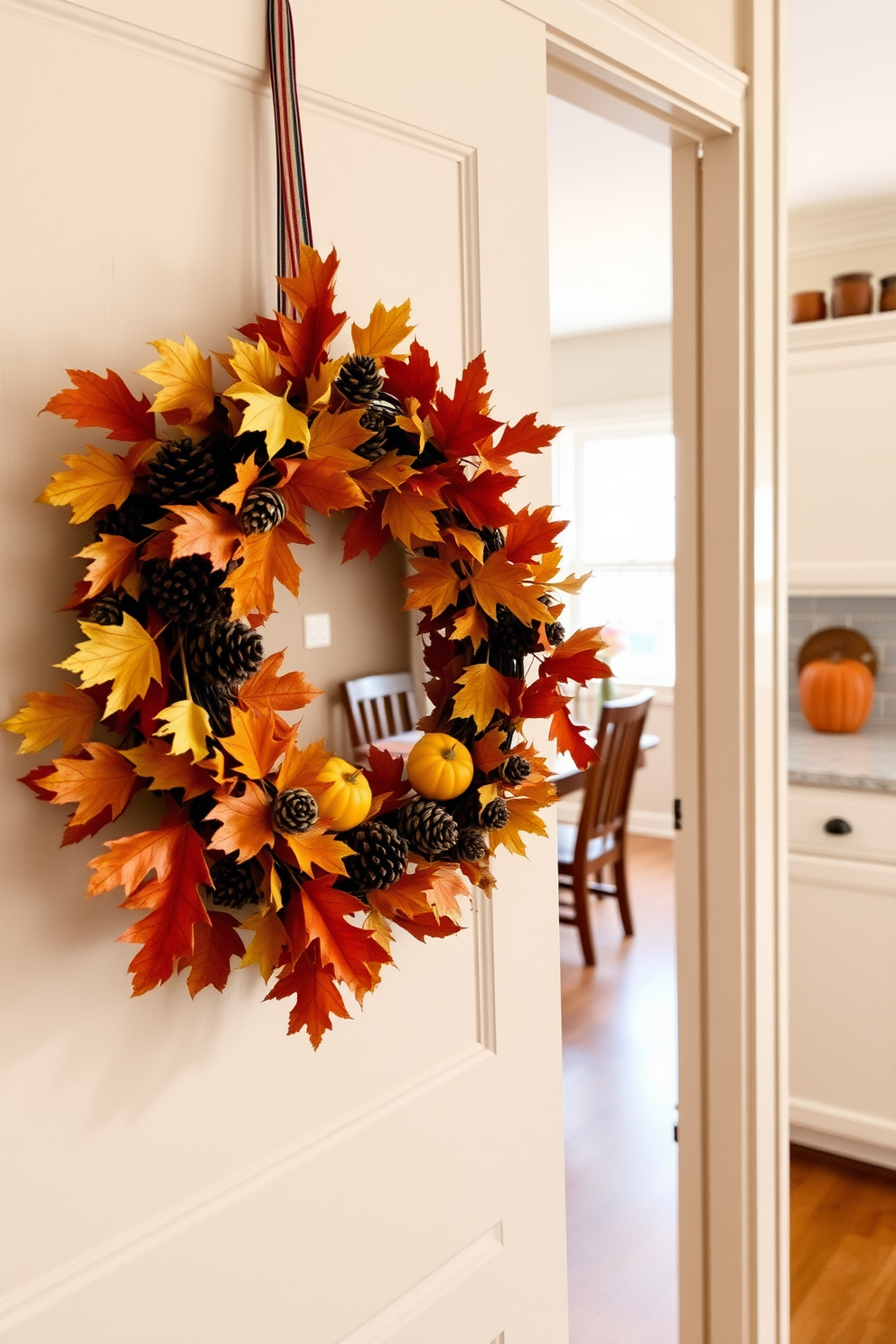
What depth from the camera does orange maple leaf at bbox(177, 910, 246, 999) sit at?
857 millimetres

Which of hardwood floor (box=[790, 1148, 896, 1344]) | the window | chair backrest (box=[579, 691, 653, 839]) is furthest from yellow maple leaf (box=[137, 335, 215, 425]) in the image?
the window

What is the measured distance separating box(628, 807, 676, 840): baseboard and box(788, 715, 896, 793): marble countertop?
2.58 metres

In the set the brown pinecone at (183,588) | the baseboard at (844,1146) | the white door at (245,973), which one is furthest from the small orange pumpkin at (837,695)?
the brown pinecone at (183,588)

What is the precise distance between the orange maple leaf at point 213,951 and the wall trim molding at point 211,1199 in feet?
0.66

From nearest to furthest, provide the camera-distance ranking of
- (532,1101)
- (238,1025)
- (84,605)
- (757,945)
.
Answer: (84,605) → (238,1025) → (532,1101) → (757,945)

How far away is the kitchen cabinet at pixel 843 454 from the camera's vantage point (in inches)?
113

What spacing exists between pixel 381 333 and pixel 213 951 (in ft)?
1.68

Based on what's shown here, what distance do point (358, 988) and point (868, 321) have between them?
8.45ft

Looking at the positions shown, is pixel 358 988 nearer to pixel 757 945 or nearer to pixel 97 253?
pixel 97 253

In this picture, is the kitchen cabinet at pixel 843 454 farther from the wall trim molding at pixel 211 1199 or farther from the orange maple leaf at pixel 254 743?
the orange maple leaf at pixel 254 743

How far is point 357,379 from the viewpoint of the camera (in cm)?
85

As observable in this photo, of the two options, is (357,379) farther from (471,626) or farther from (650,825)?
(650,825)

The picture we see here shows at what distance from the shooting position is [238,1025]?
0.95 meters

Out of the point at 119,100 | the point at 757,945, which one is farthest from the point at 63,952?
the point at 757,945
